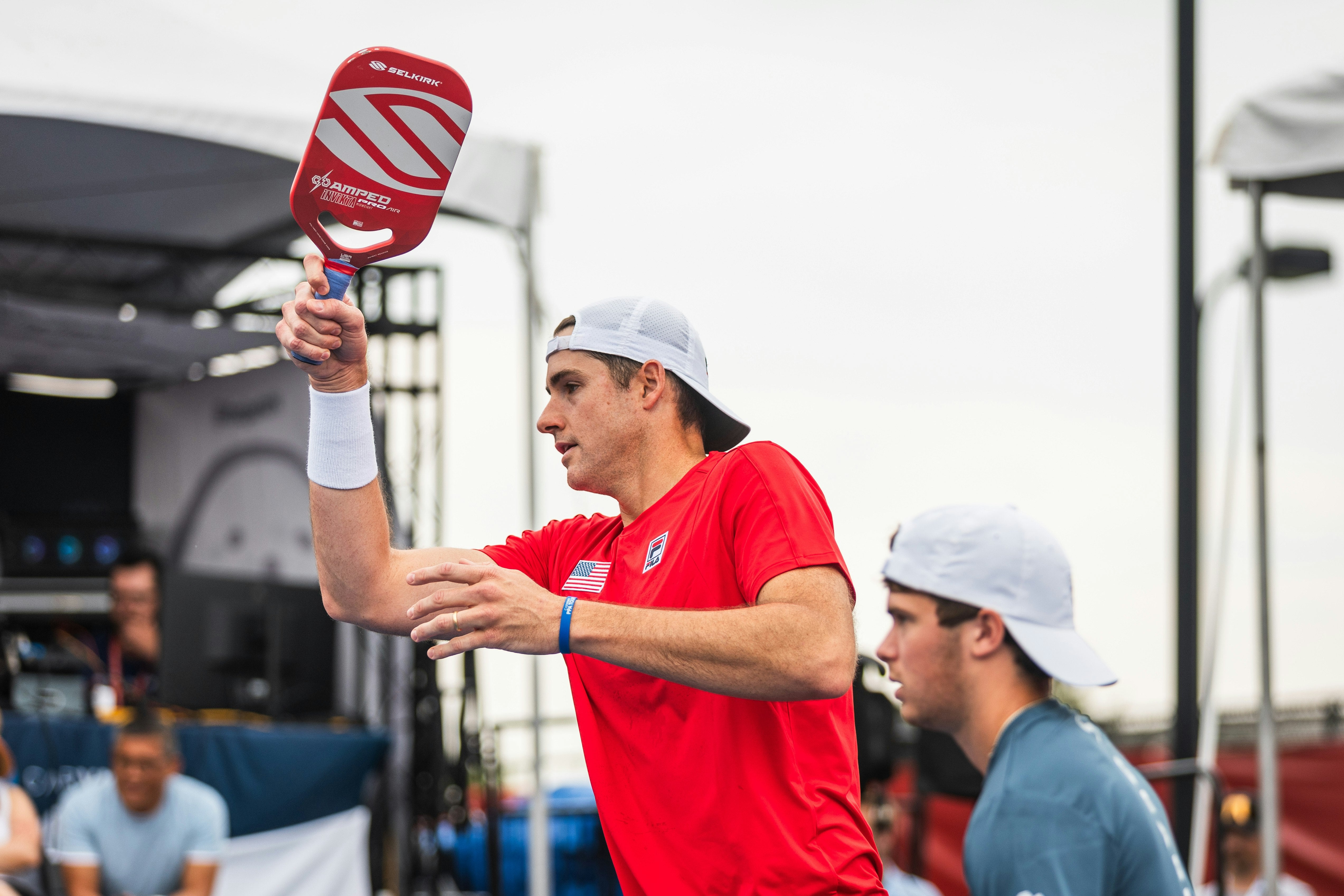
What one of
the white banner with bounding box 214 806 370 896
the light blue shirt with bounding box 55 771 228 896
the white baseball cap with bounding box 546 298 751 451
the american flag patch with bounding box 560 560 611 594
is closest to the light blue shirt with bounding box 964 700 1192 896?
the american flag patch with bounding box 560 560 611 594

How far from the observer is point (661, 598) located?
2.25 metres

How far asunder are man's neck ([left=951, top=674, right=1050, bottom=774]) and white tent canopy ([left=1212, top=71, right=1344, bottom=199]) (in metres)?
3.01

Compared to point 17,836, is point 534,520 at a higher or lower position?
higher

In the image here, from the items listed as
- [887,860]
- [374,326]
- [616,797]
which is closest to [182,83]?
[374,326]

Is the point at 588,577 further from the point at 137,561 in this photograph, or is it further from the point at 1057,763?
the point at 137,561

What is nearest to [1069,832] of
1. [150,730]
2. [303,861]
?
[150,730]

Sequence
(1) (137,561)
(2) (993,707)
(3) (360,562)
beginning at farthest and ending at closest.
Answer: (1) (137,561) → (3) (360,562) → (2) (993,707)

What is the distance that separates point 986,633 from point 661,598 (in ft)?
2.11

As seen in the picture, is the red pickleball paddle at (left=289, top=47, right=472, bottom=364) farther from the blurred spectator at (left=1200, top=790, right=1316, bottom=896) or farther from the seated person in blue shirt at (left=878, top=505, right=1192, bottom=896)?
the blurred spectator at (left=1200, top=790, right=1316, bottom=896)

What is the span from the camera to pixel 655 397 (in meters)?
2.48

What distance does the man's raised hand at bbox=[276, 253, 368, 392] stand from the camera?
2256mm

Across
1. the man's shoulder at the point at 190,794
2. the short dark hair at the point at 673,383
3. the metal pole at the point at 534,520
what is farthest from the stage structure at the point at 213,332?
the short dark hair at the point at 673,383

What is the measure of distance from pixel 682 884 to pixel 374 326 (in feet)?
23.7

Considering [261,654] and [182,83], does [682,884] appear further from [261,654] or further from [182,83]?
[261,654]
